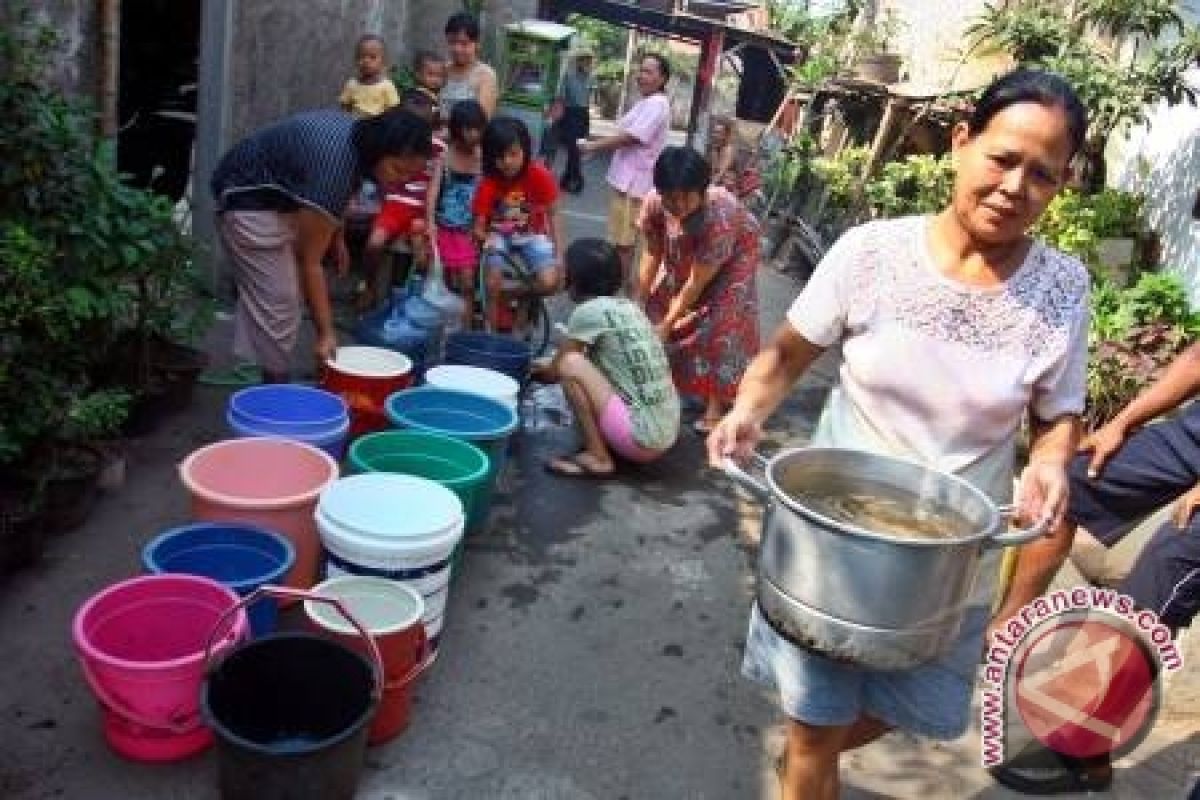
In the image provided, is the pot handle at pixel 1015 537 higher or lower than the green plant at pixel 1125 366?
higher

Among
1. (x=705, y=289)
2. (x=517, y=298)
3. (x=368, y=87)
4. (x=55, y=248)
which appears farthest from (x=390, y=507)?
(x=368, y=87)

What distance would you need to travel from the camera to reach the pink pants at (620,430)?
5008 mm

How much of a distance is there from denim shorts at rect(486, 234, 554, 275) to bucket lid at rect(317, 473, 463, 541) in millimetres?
2925

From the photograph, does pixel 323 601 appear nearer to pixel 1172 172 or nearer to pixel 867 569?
pixel 867 569

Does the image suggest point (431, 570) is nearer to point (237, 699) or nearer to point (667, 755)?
point (237, 699)

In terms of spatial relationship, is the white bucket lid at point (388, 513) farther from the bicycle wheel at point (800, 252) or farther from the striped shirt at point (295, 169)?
the bicycle wheel at point (800, 252)

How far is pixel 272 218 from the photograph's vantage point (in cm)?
445

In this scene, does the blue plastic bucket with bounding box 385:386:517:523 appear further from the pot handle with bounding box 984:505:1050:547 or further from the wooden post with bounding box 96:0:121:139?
the pot handle with bounding box 984:505:1050:547

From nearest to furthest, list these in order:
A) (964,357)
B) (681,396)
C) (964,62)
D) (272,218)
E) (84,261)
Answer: (964,357)
(84,261)
(272,218)
(681,396)
(964,62)

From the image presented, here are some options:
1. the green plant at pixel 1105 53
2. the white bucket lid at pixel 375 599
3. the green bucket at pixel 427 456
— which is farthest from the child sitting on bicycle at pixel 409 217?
the green plant at pixel 1105 53

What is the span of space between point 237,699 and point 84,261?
186cm

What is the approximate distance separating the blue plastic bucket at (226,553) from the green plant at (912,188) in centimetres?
749

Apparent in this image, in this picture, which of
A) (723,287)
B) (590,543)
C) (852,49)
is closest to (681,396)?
(723,287)

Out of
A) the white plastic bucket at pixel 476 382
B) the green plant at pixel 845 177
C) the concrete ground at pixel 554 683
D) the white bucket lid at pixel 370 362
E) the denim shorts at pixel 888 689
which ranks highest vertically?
the green plant at pixel 845 177
